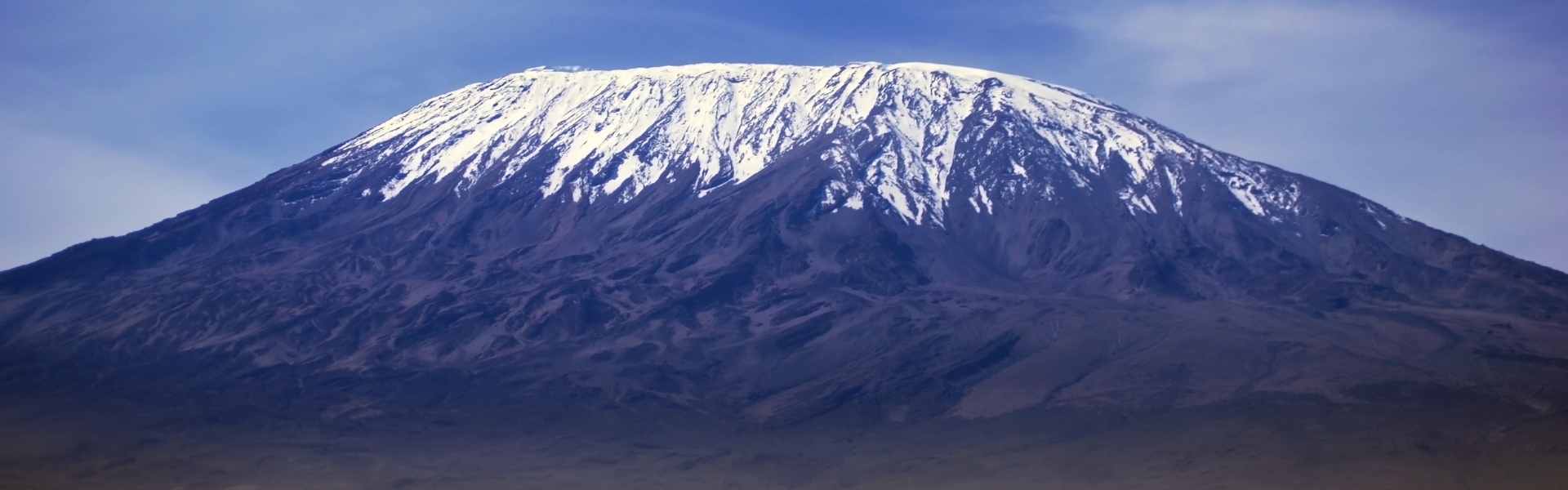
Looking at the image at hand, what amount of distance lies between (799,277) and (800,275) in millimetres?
222

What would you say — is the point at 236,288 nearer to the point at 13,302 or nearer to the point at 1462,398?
the point at 13,302

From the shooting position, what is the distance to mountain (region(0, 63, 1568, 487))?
95688mm

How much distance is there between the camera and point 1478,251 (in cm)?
11256

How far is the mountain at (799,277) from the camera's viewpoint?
95.7 meters

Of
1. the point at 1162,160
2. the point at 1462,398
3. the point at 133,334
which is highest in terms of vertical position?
the point at 1162,160

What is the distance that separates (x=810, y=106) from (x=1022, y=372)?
50076 millimetres

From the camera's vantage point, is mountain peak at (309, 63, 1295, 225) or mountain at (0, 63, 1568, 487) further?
mountain peak at (309, 63, 1295, 225)

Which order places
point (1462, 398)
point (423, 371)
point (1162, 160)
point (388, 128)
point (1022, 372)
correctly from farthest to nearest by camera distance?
point (388, 128), point (1162, 160), point (423, 371), point (1022, 372), point (1462, 398)

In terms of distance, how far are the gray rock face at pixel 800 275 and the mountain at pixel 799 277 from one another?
0.85 ft

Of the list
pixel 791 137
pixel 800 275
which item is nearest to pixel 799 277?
pixel 800 275

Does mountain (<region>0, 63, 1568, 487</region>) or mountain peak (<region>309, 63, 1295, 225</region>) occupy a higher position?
mountain peak (<region>309, 63, 1295, 225</region>)

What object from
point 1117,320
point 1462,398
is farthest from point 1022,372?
point 1462,398

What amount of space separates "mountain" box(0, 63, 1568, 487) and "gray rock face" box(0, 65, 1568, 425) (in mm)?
259

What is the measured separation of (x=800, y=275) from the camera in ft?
371
